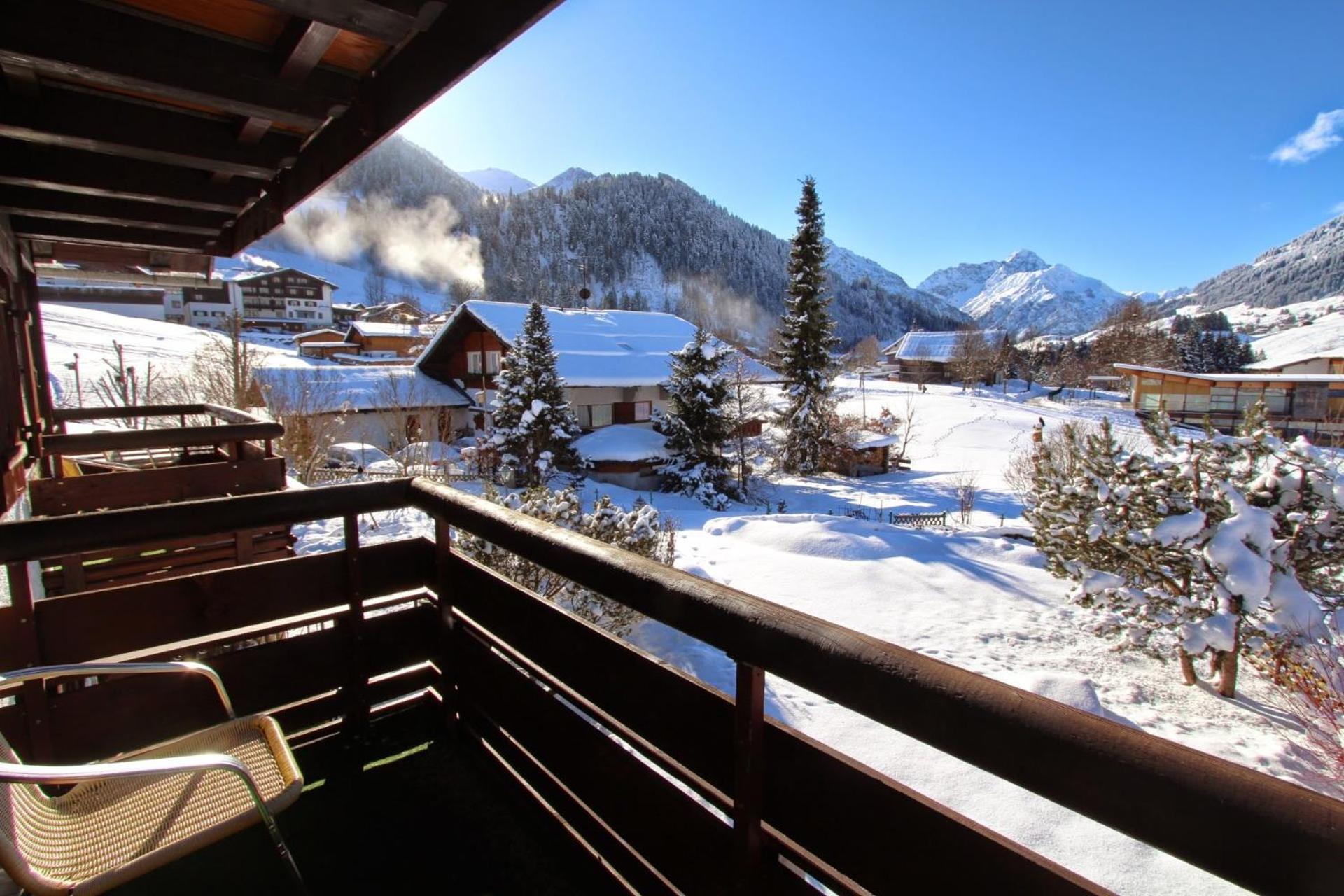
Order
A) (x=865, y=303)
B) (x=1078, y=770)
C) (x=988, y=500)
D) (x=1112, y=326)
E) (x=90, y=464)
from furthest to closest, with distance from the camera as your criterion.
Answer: (x=865, y=303), (x=1112, y=326), (x=988, y=500), (x=90, y=464), (x=1078, y=770)

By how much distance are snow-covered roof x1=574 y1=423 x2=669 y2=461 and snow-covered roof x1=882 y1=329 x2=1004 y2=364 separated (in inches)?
1544

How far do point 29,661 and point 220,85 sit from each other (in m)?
1.71

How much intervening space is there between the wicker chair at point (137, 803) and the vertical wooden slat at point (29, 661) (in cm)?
25

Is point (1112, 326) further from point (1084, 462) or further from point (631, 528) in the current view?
point (631, 528)

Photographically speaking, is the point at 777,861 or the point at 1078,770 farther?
the point at 777,861

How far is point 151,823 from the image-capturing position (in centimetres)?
139

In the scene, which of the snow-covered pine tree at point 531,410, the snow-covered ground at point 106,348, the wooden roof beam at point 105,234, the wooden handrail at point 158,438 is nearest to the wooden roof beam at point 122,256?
the wooden roof beam at point 105,234

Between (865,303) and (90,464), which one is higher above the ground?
(865,303)

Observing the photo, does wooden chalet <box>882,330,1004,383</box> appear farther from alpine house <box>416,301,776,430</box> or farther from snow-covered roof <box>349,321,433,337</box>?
snow-covered roof <box>349,321,433,337</box>

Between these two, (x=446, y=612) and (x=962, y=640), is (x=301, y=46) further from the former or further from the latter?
(x=962, y=640)

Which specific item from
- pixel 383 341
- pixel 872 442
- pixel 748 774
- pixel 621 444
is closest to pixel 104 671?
pixel 748 774

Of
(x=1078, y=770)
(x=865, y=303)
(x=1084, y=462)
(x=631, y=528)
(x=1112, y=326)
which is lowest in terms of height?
(x=631, y=528)

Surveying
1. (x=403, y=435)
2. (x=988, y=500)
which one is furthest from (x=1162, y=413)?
(x=403, y=435)

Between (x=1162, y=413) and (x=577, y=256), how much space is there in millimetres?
102533
